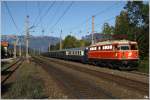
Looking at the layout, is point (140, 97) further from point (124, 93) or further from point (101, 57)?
point (101, 57)

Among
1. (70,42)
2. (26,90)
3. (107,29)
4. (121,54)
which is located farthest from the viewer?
(70,42)

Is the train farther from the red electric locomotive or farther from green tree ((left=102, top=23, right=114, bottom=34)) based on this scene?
green tree ((left=102, top=23, right=114, bottom=34))

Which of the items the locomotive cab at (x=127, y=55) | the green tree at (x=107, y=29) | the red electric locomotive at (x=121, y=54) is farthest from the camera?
the green tree at (x=107, y=29)

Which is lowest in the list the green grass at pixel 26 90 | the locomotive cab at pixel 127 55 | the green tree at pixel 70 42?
the green grass at pixel 26 90

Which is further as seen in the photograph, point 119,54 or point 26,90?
point 119,54

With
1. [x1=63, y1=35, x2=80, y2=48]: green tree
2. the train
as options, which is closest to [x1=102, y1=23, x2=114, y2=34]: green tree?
the train

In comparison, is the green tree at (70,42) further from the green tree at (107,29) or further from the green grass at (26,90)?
the green grass at (26,90)

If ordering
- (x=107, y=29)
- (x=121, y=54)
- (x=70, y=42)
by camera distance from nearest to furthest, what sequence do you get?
(x=121, y=54) < (x=107, y=29) < (x=70, y=42)

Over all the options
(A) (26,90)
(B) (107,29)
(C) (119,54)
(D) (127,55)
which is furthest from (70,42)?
(A) (26,90)

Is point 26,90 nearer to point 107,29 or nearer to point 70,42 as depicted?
point 107,29

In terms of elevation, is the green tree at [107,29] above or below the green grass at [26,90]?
above

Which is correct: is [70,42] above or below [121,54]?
above

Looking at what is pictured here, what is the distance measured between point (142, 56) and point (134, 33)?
5161 millimetres

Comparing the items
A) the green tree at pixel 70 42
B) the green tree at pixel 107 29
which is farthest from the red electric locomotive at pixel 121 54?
the green tree at pixel 70 42
